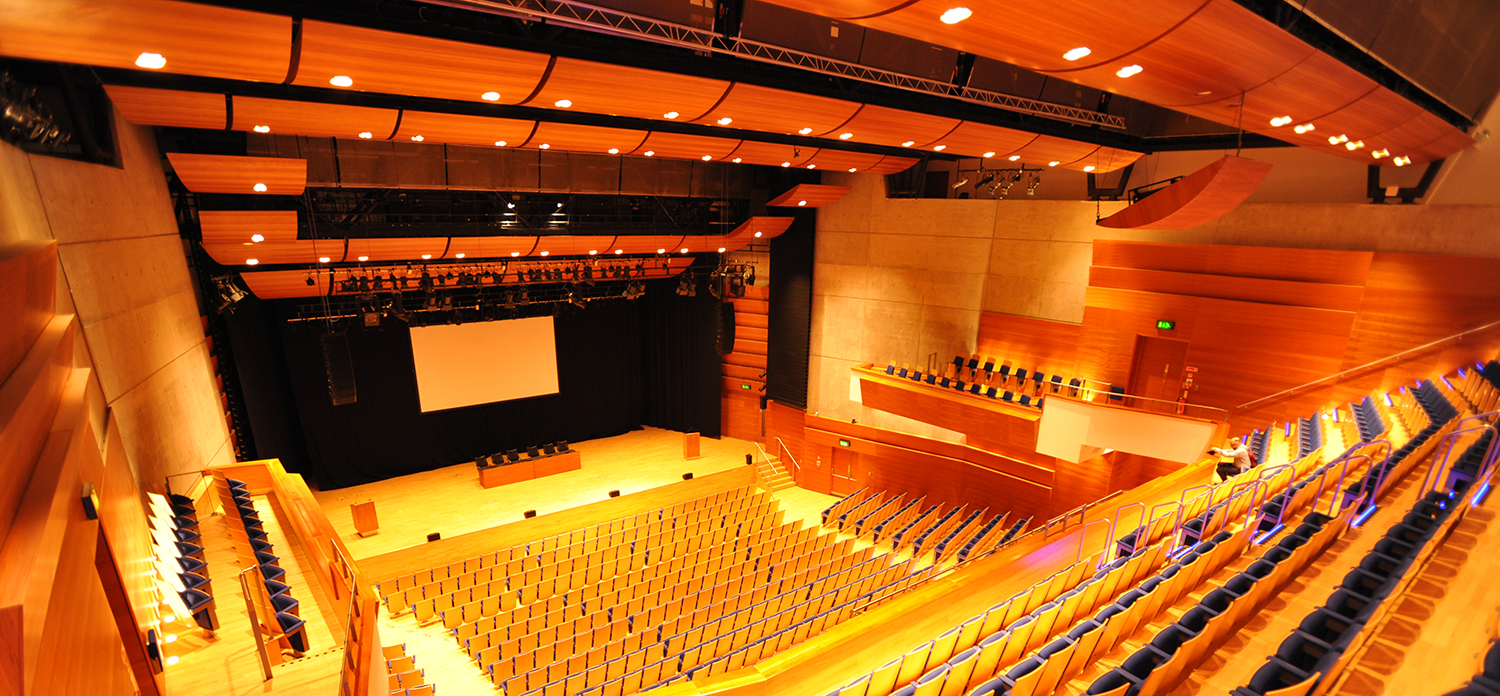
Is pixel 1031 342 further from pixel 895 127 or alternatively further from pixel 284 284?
pixel 284 284

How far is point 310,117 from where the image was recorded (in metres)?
4.62

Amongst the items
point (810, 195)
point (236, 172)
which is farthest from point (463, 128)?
point (810, 195)

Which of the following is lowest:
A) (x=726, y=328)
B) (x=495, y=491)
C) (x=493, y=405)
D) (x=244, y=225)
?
(x=495, y=491)

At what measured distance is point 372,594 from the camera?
4.45m

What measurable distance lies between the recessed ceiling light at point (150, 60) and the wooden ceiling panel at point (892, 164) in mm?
7178

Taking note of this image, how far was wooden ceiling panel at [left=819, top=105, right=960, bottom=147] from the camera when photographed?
5234mm

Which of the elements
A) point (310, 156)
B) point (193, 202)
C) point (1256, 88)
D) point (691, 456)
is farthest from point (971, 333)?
→ point (193, 202)

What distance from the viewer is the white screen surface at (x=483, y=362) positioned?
11.0 meters

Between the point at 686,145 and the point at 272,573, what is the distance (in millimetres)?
5139

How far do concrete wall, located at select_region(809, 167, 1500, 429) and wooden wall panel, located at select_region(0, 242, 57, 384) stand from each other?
9041mm

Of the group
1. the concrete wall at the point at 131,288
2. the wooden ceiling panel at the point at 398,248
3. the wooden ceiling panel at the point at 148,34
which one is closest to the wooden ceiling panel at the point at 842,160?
the wooden ceiling panel at the point at 398,248

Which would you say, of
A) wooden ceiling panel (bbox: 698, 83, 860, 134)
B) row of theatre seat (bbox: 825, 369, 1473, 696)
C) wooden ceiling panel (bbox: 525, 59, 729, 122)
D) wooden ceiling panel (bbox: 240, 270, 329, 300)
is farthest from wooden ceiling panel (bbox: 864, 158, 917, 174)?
wooden ceiling panel (bbox: 240, 270, 329, 300)

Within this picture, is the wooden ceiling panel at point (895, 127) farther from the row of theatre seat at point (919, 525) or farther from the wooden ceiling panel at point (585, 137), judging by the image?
the row of theatre seat at point (919, 525)

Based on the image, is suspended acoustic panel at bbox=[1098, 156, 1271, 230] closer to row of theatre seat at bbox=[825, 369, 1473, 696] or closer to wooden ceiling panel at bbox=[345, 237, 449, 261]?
row of theatre seat at bbox=[825, 369, 1473, 696]
